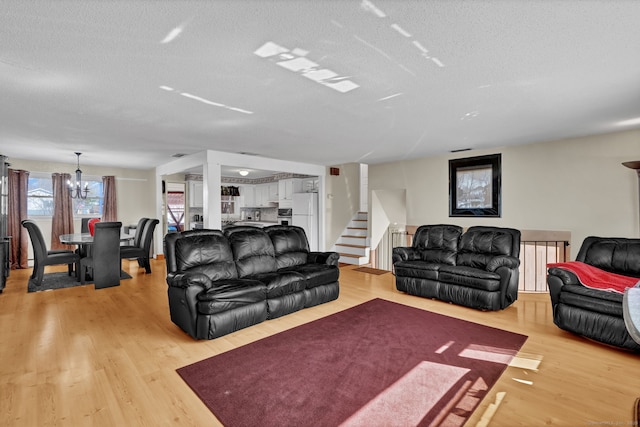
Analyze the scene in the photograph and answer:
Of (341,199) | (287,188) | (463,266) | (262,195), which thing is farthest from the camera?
(262,195)

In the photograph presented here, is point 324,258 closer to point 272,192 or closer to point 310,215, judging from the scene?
point 310,215

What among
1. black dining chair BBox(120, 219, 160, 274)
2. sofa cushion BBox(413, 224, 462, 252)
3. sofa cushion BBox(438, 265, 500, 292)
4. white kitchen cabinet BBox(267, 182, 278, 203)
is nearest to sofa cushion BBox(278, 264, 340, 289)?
sofa cushion BBox(438, 265, 500, 292)

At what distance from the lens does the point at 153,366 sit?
270cm

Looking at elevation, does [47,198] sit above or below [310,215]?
above

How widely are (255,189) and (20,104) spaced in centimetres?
743

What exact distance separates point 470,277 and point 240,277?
302 centimetres

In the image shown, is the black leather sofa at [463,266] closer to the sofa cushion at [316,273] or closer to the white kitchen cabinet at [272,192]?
the sofa cushion at [316,273]

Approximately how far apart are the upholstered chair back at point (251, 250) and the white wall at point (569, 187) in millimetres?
3758

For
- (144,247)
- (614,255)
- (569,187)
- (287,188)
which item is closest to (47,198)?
(144,247)

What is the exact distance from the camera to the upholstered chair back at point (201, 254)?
12.2 feet

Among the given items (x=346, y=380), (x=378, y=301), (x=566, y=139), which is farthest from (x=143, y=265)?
(x=566, y=139)

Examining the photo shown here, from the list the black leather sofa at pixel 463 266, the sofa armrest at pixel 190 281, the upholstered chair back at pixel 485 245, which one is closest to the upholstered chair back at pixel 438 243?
the black leather sofa at pixel 463 266

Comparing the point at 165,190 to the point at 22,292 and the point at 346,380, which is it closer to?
the point at 22,292

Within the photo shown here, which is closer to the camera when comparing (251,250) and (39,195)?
(251,250)
